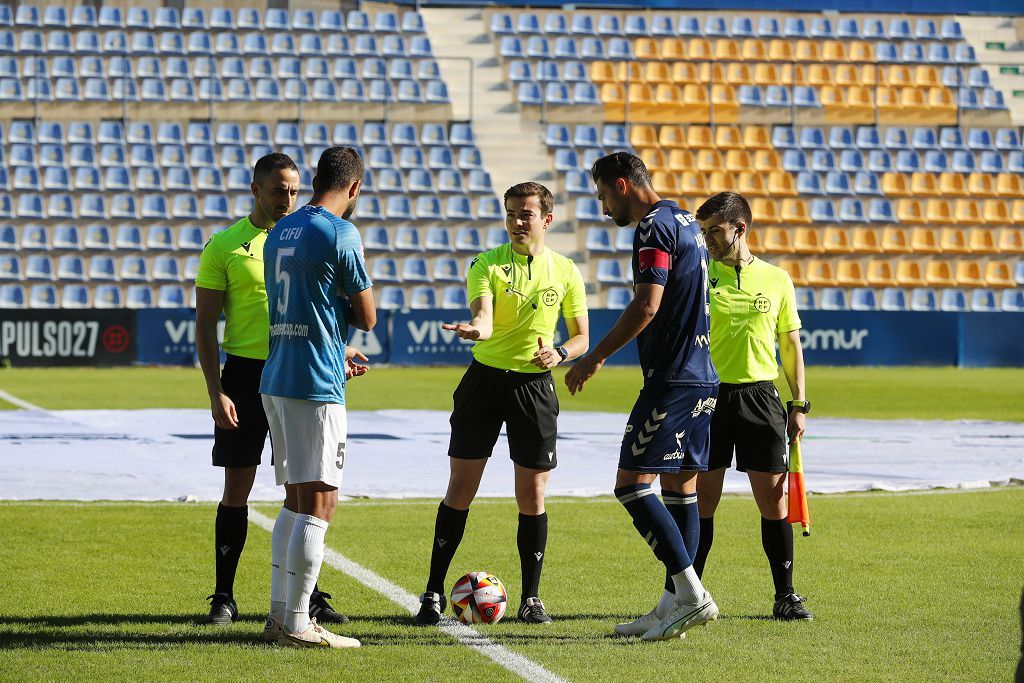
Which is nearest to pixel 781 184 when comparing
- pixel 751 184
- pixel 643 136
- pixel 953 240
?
pixel 751 184

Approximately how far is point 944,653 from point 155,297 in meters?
25.5

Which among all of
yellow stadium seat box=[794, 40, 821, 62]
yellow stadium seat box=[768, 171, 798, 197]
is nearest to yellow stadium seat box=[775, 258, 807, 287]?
yellow stadium seat box=[768, 171, 798, 197]

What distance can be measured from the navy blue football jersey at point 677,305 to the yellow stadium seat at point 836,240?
1089 inches

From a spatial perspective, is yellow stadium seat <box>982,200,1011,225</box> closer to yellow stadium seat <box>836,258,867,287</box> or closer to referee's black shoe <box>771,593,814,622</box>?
yellow stadium seat <box>836,258,867,287</box>

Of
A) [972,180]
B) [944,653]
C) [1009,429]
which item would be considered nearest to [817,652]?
[944,653]

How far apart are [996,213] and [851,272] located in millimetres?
4208

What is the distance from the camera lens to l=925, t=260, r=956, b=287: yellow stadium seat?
3353 cm

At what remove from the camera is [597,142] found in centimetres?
3394

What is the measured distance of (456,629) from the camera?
21.4 feet

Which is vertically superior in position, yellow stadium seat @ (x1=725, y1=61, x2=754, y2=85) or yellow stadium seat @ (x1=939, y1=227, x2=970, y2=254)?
yellow stadium seat @ (x1=725, y1=61, x2=754, y2=85)

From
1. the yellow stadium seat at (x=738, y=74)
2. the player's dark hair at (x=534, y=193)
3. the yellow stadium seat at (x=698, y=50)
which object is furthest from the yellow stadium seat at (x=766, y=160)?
the player's dark hair at (x=534, y=193)

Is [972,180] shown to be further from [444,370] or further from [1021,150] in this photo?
[444,370]

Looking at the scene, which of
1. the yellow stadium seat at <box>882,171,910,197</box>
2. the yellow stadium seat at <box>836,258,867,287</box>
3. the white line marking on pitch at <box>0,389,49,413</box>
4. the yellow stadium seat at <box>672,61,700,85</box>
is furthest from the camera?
the yellow stadium seat at <box>672,61,700,85</box>

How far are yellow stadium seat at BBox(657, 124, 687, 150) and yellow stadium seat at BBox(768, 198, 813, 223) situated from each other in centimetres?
247
